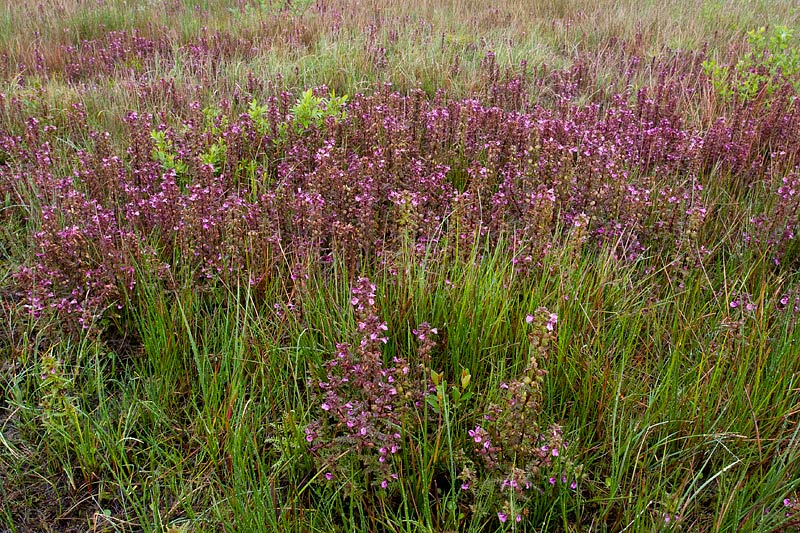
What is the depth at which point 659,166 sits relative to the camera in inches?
162

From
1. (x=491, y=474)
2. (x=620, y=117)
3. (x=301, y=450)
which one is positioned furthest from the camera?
(x=620, y=117)

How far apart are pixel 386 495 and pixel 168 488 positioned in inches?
32.4

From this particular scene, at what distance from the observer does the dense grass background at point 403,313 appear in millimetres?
2143

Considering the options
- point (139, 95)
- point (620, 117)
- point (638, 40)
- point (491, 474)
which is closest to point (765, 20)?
point (638, 40)

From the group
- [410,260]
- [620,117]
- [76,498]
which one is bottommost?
[76,498]

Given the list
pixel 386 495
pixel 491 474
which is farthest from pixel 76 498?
pixel 491 474

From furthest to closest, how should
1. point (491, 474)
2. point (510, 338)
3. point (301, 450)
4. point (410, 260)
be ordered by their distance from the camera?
point (410, 260), point (510, 338), point (301, 450), point (491, 474)

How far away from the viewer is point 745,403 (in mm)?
2318

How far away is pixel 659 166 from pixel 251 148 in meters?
2.69

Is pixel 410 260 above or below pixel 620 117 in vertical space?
below

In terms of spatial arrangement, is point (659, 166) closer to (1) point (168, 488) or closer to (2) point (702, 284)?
(2) point (702, 284)

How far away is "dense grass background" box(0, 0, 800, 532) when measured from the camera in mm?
2143

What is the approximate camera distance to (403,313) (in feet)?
9.05

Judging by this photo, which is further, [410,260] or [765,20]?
[765,20]
